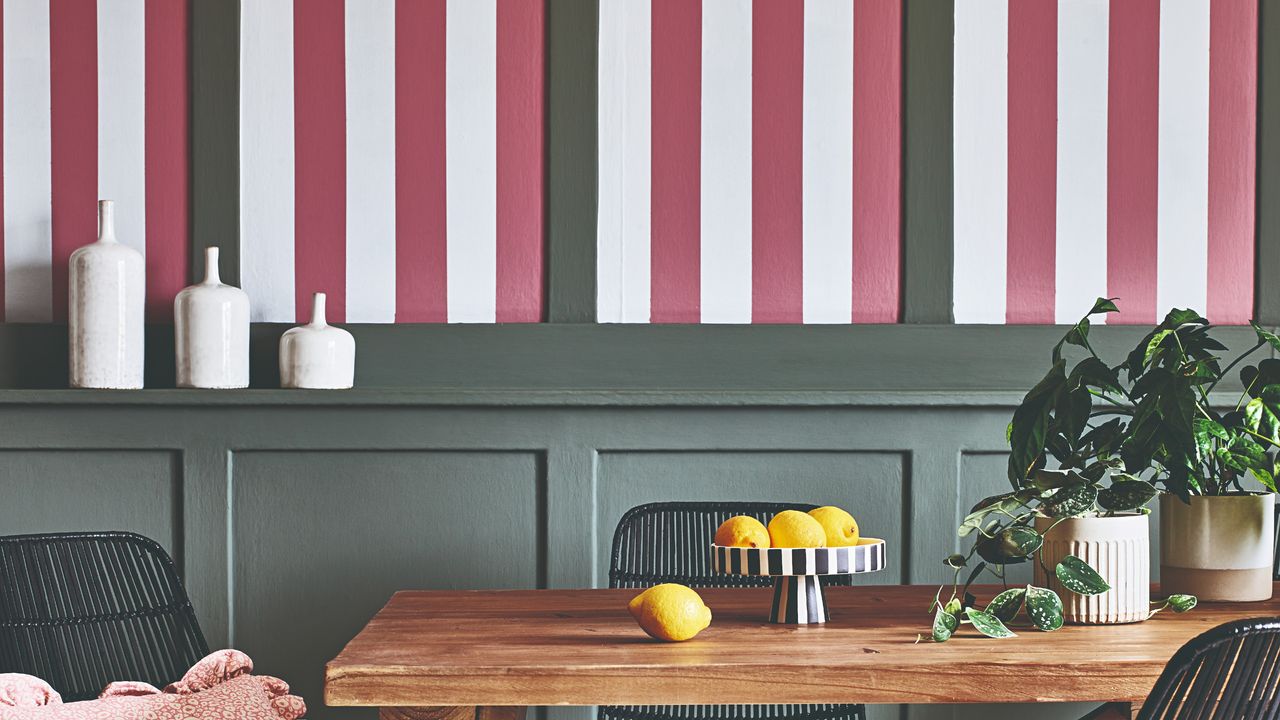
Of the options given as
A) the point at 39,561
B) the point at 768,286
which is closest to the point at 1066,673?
the point at 768,286

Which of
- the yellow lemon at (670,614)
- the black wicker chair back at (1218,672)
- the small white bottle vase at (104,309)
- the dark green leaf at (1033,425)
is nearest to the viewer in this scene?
the black wicker chair back at (1218,672)

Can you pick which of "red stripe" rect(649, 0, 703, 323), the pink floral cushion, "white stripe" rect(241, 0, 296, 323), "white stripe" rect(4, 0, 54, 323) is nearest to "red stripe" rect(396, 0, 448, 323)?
"white stripe" rect(241, 0, 296, 323)

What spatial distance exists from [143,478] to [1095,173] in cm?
247

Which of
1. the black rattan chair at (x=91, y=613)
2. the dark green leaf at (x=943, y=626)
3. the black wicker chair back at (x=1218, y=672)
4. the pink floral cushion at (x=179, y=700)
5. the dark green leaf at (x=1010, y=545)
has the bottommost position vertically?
the pink floral cushion at (x=179, y=700)

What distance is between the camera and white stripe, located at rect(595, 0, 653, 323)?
111 inches

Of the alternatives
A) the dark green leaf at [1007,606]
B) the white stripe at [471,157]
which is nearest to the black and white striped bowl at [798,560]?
the dark green leaf at [1007,606]

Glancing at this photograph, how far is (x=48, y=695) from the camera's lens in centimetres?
199

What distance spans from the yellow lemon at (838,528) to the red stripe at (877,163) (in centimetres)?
117

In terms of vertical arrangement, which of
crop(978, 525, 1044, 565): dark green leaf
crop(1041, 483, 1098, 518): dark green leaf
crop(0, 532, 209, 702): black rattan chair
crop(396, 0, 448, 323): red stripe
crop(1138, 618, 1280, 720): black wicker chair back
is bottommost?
crop(0, 532, 209, 702): black rattan chair

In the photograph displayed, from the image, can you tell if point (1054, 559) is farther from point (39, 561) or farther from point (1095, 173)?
point (39, 561)

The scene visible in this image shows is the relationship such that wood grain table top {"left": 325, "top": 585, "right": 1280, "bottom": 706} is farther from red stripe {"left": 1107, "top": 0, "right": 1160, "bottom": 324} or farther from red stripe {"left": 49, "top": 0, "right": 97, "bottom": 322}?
red stripe {"left": 49, "top": 0, "right": 97, "bottom": 322}

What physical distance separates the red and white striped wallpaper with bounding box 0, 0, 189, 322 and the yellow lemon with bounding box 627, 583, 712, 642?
5.71 feet

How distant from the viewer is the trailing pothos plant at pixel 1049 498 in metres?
1.67

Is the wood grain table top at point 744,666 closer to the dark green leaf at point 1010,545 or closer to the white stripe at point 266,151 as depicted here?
the dark green leaf at point 1010,545
